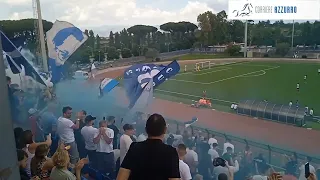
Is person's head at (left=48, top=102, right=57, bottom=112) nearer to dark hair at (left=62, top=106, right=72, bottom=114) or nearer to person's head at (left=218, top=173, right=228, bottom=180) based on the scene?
dark hair at (left=62, top=106, right=72, bottom=114)

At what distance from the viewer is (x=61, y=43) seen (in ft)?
13.8

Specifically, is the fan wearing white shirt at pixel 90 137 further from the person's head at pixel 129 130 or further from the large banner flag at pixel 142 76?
the large banner flag at pixel 142 76

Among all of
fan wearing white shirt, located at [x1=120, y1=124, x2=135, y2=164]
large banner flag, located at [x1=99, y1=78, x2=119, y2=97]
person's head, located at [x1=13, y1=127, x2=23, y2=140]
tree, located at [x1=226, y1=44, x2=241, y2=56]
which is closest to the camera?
tree, located at [x1=226, y1=44, x2=241, y2=56]

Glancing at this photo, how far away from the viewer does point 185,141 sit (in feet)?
11.9

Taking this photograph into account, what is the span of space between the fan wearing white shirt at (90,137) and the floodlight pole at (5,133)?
0.74 m

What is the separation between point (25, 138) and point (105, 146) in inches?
32.7

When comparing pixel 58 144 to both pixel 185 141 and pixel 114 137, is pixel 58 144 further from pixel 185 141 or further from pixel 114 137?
pixel 185 141

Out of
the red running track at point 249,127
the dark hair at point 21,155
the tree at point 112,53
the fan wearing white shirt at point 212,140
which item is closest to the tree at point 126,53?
the tree at point 112,53

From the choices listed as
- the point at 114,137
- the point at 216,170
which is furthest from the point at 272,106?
the point at 114,137

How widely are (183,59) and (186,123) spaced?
0.54m

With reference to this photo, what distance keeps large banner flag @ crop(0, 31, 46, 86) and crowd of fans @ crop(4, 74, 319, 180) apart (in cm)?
30

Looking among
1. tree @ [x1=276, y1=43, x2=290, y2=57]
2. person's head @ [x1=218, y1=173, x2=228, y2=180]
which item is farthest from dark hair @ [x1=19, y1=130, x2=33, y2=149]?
tree @ [x1=276, y1=43, x2=290, y2=57]

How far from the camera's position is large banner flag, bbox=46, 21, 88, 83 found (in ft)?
13.2

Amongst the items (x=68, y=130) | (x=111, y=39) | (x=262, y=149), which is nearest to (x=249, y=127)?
(x=262, y=149)
